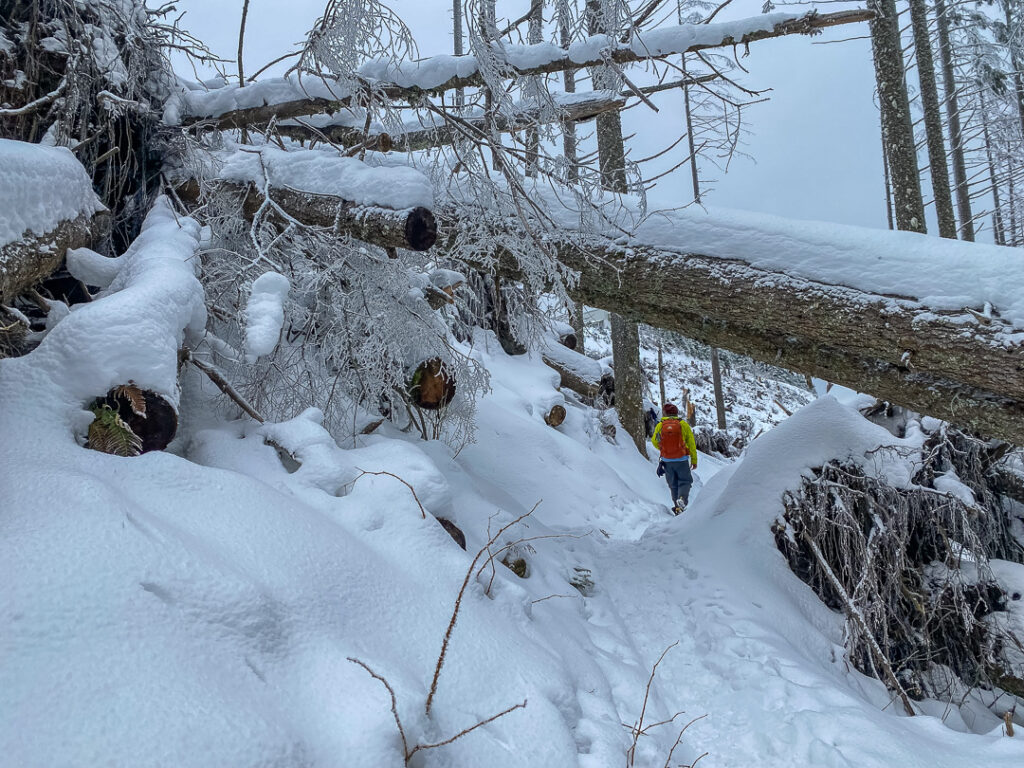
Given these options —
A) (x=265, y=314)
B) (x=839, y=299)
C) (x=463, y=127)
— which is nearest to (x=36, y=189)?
(x=265, y=314)

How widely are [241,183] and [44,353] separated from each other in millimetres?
2225

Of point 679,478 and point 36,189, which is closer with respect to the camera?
point 36,189

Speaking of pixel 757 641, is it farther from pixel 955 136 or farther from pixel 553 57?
pixel 955 136

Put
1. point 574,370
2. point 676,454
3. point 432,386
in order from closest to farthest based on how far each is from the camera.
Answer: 1. point 432,386
2. point 676,454
3. point 574,370

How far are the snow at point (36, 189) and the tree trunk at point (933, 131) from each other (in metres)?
10.2

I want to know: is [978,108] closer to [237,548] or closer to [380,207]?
[380,207]

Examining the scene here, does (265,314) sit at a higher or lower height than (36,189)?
lower

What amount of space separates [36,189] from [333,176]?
5.88 ft

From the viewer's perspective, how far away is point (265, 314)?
8.28 ft

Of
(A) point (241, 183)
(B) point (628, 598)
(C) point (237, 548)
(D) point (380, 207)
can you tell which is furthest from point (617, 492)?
(C) point (237, 548)

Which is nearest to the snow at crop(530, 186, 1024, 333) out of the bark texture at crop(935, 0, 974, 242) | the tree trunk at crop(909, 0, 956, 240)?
the tree trunk at crop(909, 0, 956, 240)

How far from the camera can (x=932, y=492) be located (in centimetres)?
398

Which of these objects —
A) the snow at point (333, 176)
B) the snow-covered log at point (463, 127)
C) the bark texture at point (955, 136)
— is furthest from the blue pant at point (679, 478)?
the bark texture at point (955, 136)

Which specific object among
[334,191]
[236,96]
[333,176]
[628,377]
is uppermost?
[236,96]
